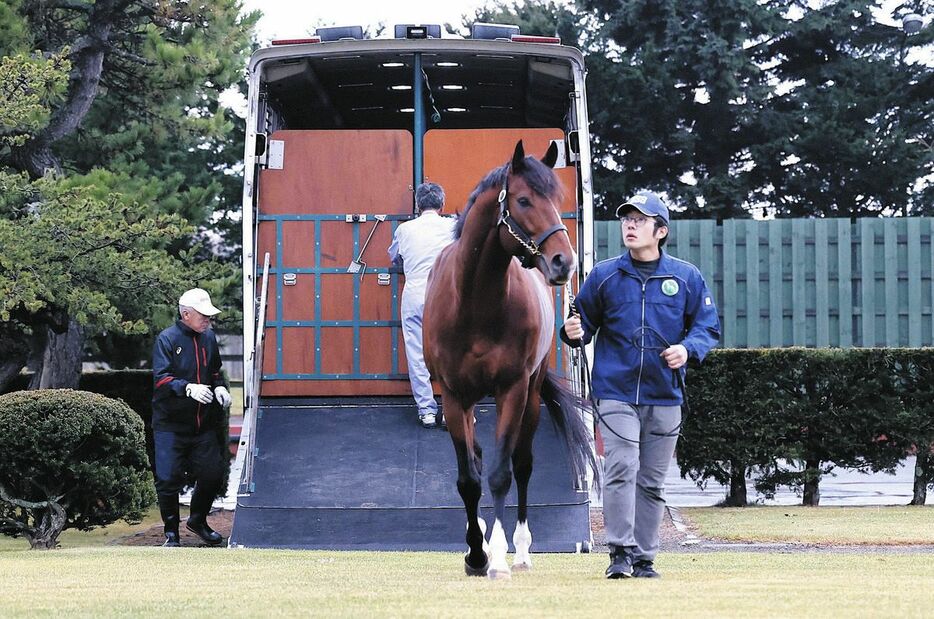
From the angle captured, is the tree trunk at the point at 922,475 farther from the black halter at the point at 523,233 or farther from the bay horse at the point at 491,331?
the black halter at the point at 523,233

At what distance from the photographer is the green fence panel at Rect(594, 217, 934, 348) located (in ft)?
65.0

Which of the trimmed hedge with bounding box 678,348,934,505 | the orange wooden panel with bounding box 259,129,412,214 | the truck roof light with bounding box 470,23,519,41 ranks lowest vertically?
the trimmed hedge with bounding box 678,348,934,505

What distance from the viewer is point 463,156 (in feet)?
34.9

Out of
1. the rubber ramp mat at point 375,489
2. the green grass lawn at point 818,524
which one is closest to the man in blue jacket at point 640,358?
the rubber ramp mat at point 375,489

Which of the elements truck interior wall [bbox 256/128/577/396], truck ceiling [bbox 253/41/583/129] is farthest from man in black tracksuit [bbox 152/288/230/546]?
truck ceiling [bbox 253/41/583/129]

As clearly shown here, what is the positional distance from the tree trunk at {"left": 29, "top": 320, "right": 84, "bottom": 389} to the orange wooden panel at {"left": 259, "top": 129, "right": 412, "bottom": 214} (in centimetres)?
486

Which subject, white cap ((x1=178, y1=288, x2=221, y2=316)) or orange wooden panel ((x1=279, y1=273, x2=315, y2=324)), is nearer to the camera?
white cap ((x1=178, y1=288, x2=221, y2=316))

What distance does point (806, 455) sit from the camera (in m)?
12.5

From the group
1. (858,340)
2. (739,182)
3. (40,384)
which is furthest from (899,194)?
(40,384)

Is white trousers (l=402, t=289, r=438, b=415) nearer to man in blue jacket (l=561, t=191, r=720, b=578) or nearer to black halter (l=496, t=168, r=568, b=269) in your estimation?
black halter (l=496, t=168, r=568, b=269)

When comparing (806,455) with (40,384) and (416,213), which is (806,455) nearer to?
(416,213)

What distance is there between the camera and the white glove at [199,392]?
9891mm

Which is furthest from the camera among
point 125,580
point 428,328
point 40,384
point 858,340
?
point 858,340

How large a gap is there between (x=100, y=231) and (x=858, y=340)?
12499 millimetres
